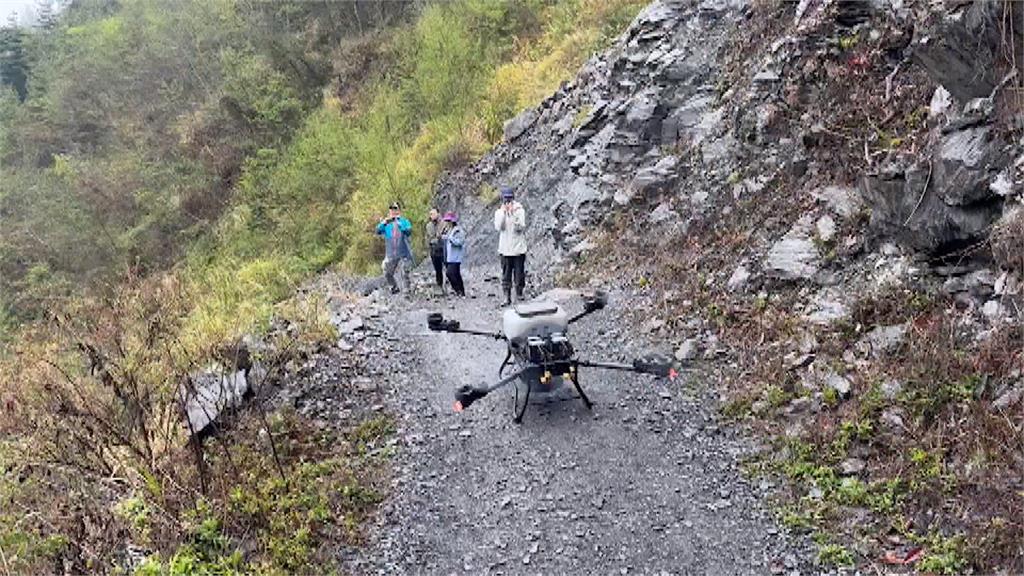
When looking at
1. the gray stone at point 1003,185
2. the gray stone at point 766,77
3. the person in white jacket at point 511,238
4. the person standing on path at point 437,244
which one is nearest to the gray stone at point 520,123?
the person standing on path at point 437,244

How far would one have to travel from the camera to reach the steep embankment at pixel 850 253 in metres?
5.07

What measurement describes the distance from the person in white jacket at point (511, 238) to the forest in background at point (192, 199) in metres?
3.02

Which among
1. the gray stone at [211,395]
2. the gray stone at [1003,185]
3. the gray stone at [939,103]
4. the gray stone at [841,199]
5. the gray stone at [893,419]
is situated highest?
the gray stone at [939,103]

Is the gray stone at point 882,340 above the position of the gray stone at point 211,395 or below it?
above

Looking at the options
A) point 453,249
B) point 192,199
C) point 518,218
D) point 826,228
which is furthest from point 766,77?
point 192,199

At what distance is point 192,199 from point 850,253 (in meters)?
24.9

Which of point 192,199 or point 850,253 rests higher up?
point 850,253

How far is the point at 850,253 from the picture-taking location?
7.32 metres

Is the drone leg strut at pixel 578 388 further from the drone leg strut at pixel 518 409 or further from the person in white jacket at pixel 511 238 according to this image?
the person in white jacket at pixel 511 238

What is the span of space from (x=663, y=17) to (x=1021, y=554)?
11.8m

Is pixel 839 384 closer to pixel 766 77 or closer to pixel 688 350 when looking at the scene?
pixel 688 350

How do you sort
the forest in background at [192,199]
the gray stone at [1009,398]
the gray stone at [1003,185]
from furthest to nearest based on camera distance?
the gray stone at [1003,185]
the forest in background at [192,199]
the gray stone at [1009,398]

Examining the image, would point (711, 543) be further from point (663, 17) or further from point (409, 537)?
point (663, 17)

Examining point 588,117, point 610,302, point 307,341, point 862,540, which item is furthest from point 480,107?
point 862,540
